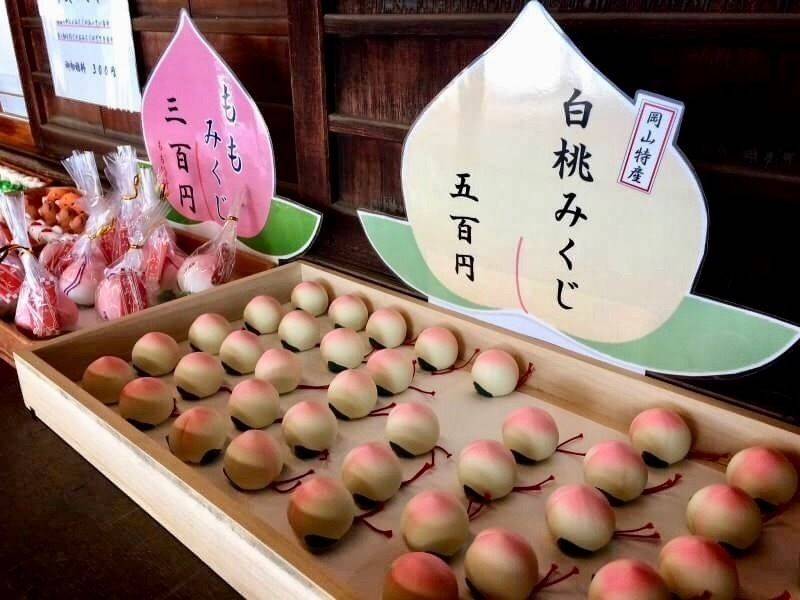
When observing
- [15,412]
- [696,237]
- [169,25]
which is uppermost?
[169,25]

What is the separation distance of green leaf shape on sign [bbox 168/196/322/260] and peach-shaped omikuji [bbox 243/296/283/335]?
0.22m

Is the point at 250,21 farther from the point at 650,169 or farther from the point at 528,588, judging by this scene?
the point at 528,588

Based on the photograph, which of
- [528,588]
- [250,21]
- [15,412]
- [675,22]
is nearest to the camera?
[528,588]

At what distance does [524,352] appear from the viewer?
1.09 metres

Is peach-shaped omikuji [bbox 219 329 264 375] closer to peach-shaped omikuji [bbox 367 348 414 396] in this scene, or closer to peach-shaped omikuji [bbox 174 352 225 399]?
peach-shaped omikuji [bbox 174 352 225 399]

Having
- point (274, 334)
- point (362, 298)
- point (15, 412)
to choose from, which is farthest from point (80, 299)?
point (362, 298)

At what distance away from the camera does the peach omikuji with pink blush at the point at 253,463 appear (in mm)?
850

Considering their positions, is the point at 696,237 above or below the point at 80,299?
above

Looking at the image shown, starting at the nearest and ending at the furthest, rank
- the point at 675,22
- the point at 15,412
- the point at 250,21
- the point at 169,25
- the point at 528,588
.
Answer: the point at 528,588 → the point at 675,22 → the point at 15,412 → the point at 250,21 → the point at 169,25

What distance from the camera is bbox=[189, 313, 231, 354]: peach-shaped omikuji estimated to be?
3.89 feet

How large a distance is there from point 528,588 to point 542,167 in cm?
61

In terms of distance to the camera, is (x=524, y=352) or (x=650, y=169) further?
(x=524, y=352)

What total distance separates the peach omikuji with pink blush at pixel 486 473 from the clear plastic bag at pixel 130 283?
2.65ft

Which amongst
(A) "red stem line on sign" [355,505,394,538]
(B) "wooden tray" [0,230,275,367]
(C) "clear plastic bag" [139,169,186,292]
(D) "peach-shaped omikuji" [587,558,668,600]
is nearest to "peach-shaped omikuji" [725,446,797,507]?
(D) "peach-shaped omikuji" [587,558,668,600]
